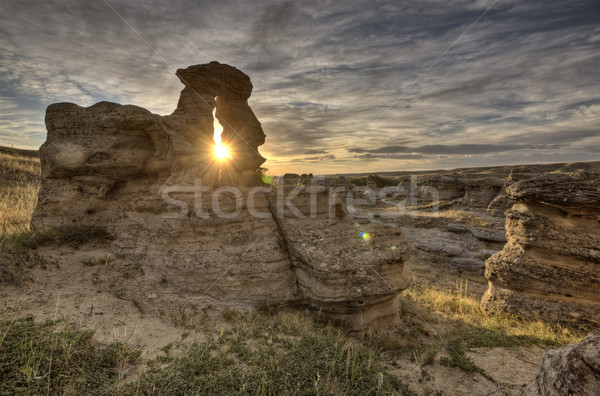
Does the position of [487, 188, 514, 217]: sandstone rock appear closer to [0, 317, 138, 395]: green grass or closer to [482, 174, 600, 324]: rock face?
[482, 174, 600, 324]: rock face

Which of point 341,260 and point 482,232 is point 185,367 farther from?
point 482,232

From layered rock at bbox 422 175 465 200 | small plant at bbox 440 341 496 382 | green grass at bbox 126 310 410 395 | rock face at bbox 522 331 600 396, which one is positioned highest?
layered rock at bbox 422 175 465 200

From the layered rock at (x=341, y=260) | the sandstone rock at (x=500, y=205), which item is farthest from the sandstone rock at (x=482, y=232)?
the layered rock at (x=341, y=260)

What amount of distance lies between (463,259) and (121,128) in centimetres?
1896

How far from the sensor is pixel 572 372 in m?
2.79

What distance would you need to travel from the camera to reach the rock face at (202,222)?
7.06m

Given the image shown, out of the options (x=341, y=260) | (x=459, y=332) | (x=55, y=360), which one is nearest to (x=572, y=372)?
(x=341, y=260)

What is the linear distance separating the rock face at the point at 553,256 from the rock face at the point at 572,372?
7462mm

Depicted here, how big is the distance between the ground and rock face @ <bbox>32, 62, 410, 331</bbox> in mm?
574

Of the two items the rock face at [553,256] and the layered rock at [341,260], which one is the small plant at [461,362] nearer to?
the layered rock at [341,260]

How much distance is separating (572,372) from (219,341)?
5.01 m

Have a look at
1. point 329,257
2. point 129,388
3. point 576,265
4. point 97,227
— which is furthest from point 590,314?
point 97,227

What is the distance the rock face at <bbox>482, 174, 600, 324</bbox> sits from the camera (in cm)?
820

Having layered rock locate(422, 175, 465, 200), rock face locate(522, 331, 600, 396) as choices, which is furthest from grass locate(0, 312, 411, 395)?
layered rock locate(422, 175, 465, 200)
